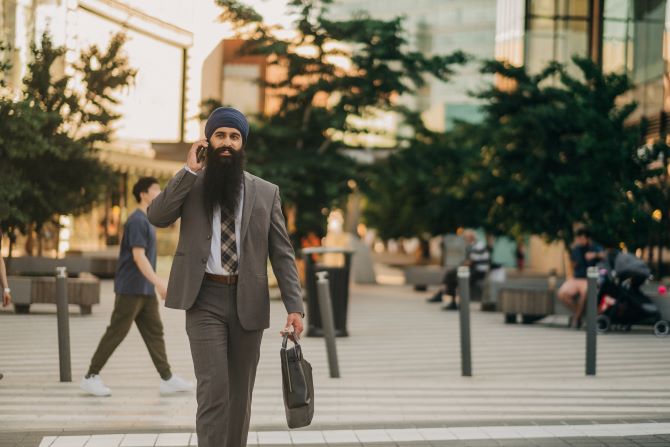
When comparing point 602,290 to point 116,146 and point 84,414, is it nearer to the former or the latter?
point 84,414

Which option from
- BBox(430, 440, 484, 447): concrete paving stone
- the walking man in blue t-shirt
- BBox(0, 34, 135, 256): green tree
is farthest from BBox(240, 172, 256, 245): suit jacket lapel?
BBox(0, 34, 135, 256): green tree

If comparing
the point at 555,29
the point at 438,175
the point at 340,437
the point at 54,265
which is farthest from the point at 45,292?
the point at 555,29

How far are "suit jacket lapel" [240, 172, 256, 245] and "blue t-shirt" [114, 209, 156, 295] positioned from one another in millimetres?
3760

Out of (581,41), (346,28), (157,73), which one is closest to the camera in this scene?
(346,28)

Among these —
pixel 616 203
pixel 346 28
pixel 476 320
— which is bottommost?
pixel 476 320

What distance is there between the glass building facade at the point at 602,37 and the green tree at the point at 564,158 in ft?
29.9

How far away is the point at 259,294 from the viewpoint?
5.45m

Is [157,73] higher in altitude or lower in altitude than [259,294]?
higher

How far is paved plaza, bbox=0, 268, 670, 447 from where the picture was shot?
7.70 meters

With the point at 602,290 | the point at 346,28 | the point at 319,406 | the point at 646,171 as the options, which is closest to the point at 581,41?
the point at 346,28

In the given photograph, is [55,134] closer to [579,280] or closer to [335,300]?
[335,300]

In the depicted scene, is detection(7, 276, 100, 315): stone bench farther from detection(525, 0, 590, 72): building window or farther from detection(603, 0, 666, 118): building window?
detection(525, 0, 590, 72): building window

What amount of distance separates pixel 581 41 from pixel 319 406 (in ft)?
101

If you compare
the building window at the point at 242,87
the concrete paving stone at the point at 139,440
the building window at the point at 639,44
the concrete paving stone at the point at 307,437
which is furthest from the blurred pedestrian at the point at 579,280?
the building window at the point at 639,44
